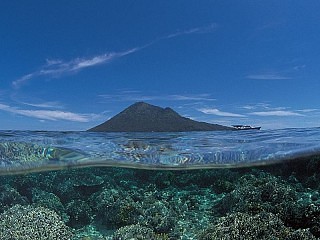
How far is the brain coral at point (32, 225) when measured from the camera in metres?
8.91

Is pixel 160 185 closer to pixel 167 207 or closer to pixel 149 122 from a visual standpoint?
pixel 149 122

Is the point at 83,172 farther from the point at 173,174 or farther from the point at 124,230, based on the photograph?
the point at 124,230

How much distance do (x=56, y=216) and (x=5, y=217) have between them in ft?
4.70

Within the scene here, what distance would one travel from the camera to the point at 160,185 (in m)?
14.5

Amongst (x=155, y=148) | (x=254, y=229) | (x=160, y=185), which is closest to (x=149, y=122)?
(x=155, y=148)

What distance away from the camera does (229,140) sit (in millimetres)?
13406

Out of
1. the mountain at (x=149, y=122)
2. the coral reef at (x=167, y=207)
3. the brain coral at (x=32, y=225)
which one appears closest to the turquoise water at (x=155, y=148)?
the mountain at (x=149, y=122)

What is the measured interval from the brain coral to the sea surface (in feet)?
0.09

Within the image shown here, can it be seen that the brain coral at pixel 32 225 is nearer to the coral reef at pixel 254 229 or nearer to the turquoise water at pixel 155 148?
the turquoise water at pixel 155 148

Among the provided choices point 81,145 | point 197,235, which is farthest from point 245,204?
point 81,145

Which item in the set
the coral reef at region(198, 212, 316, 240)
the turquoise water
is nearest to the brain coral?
the turquoise water

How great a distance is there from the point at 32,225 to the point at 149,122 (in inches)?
298

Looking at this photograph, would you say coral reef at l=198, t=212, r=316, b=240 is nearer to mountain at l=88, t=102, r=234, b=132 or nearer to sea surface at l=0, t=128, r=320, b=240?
sea surface at l=0, t=128, r=320, b=240

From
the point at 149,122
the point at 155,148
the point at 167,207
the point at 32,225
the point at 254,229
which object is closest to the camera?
the point at 254,229
